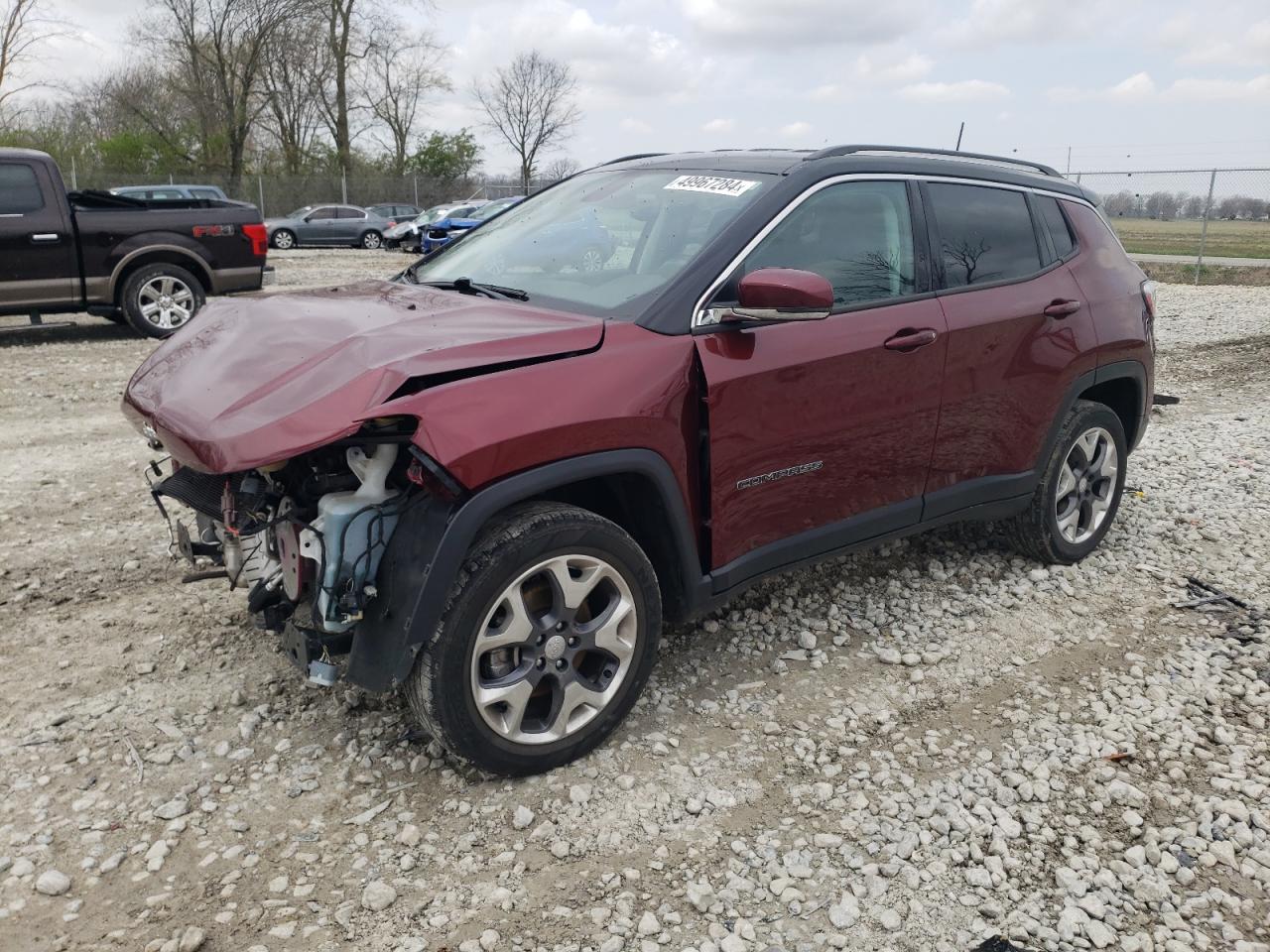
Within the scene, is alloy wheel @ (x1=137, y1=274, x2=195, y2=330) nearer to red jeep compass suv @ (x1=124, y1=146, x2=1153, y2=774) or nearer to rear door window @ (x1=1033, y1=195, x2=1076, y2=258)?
red jeep compass suv @ (x1=124, y1=146, x2=1153, y2=774)

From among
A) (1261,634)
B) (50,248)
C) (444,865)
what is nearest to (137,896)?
(444,865)

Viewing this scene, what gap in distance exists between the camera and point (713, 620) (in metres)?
4.02

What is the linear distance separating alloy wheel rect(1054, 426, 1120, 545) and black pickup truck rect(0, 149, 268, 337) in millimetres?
8313

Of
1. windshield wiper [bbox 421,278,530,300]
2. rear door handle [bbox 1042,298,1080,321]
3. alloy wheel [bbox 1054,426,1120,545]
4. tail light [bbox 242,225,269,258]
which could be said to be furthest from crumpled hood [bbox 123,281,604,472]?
tail light [bbox 242,225,269,258]

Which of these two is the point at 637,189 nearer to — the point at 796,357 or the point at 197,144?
the point at 796,357

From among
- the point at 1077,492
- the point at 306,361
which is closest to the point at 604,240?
the point at 306,361

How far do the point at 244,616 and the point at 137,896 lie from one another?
61.8 inches

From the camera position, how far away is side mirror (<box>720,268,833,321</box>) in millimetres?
2971

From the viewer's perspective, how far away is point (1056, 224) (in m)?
4.41

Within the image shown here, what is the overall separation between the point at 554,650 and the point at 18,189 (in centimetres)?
933

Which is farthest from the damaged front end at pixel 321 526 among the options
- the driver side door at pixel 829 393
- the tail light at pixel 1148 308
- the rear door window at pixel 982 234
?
the tail light at pixel 1148 308

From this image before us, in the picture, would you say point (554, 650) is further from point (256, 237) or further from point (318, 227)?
point (318, 227)

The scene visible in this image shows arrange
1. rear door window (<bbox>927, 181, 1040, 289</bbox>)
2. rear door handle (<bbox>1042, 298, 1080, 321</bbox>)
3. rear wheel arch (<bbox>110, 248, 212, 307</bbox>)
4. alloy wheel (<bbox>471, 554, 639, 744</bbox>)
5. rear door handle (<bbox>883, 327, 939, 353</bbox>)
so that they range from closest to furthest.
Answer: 1. alloy wheel (<bbox>471, 554, 639, 744</bbox>)
2. rear door handle (<bbox>883, 327, 939, 353</bbox>)
3. rear door window (<bbox>927, 181, 1040, 289</bbox>)
4. rear door handle (<bbox>1042, 298, 1080, 321</bbox>)
5. rear wheel arch (<bbox>110, 248, 212, 307</bbox>)

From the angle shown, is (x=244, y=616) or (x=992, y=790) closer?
(x=992, y=790)
